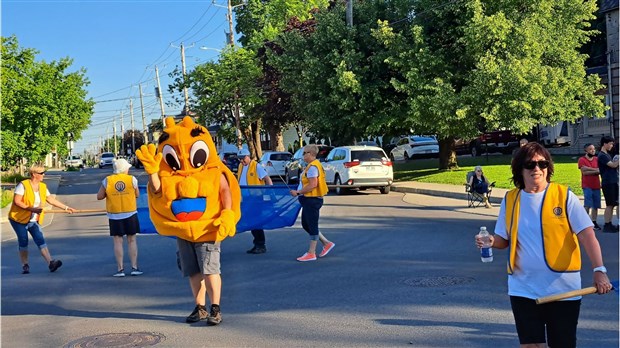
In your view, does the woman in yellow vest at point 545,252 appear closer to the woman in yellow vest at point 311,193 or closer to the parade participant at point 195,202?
the parade participant at point 195,202

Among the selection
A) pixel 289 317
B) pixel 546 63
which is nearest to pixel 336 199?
pixel 546 63

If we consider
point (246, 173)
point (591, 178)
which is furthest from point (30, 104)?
point (591, 178)

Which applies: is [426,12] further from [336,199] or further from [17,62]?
[17,62]

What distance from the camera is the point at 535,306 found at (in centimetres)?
418

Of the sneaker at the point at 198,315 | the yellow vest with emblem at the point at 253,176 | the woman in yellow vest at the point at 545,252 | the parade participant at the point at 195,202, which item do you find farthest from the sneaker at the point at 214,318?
the yellow vest with emblem at the point at 253,176

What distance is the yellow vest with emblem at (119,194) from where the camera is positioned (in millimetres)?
10000

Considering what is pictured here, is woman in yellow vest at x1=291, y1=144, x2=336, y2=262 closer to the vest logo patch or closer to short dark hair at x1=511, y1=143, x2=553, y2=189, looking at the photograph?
the vest logo patch

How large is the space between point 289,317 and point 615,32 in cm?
3583

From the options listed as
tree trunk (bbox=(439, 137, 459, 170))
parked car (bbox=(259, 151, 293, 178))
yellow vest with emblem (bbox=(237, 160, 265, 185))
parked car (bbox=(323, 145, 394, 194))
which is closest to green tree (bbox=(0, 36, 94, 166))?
parked car (bbox=(259, 151, 293, 178))

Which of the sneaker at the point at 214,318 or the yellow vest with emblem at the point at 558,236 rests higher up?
the yellow vest with emblem at the point at 558,236

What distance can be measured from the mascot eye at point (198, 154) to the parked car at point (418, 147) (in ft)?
121

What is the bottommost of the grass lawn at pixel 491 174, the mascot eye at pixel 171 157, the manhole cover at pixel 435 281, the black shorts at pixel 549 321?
the manhole cover at pixel 435 281

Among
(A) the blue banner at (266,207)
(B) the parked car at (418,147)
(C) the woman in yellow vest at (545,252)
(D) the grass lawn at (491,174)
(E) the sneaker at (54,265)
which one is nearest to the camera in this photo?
(C) the woman in yellow vest at (545,252)

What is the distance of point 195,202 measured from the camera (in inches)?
277
